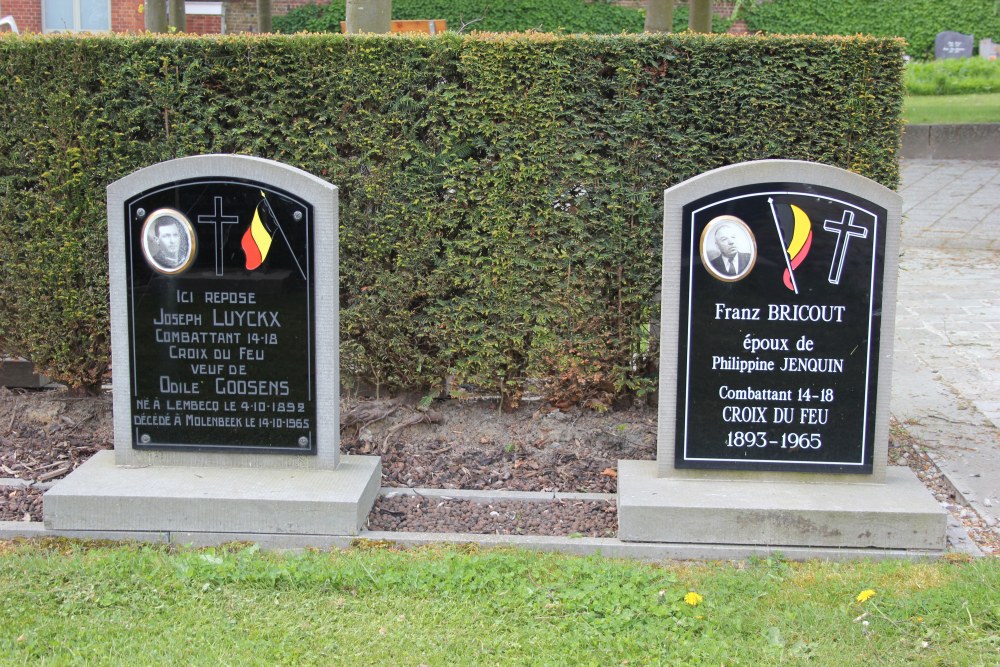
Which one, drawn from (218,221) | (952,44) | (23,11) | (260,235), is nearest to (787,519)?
(260,235)

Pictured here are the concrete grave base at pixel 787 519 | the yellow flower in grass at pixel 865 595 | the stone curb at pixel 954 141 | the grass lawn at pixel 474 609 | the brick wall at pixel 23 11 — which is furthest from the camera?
the brick wall at pixel 23 11

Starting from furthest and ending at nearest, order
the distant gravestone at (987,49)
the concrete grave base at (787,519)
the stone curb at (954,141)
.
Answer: the distant gravestone at (987,49), the stone curb at (954,141), the concrete grave base at (787,519)

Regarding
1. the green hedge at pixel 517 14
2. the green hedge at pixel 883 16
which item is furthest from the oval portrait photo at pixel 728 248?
the green hedge at pixel 883 16

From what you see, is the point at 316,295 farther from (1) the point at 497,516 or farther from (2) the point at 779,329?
(2) the point at 779,329

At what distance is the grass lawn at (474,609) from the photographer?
3506 mm

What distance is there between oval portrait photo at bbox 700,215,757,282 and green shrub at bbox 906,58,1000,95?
2049 cm

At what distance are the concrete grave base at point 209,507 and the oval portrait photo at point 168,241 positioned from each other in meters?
1.03

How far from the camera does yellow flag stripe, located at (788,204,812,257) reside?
178 inches

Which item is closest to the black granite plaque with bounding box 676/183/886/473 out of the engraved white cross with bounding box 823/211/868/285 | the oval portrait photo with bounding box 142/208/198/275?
the engraved white cross with bounding box 823/211/868/285

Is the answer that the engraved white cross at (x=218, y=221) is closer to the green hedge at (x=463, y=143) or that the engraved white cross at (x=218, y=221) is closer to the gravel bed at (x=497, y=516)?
the green hedge at (x=463, y=143)

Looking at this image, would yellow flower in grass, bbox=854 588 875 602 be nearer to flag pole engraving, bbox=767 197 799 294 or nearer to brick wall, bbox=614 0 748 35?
flag pole engraving, bbox=767 197 799 294

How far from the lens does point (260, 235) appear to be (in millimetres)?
4629

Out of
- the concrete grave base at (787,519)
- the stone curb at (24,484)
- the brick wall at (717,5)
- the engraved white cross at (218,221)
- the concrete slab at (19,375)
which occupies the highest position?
the brick wall at (717,5)

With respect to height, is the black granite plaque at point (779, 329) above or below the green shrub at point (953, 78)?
below
